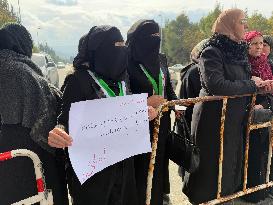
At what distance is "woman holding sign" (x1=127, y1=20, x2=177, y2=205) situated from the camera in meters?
3.29

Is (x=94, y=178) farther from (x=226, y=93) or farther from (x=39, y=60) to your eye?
(x=39, y=60)

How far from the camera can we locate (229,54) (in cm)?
346

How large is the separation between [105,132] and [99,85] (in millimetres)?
318

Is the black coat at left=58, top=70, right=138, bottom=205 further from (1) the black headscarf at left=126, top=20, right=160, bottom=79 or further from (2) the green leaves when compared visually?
(2) the green leaves

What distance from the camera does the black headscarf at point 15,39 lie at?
2805 millimetres

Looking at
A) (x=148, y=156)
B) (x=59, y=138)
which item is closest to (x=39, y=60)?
(x=148, y=156)

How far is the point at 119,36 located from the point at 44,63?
40.3ft

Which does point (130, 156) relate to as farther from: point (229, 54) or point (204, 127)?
point (229, 54)

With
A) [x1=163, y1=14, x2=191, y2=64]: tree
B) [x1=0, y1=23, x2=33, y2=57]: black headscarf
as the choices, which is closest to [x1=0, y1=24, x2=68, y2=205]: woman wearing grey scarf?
[x1=0, y1=23, x2=33, y2=57]: black headscarf

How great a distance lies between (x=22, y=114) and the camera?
2.72m

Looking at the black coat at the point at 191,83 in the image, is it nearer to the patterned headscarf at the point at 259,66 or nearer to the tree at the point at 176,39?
the patterned headscarf at the point at 259,66

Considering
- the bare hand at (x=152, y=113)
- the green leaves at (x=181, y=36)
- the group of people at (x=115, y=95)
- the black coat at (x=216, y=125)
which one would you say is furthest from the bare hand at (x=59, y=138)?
the green leaves at (x=181, y=36)

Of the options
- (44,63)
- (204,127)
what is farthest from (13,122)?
(44,63)

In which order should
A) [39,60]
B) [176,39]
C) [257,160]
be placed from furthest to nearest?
[176,39]
[39,60]
[257,160]
